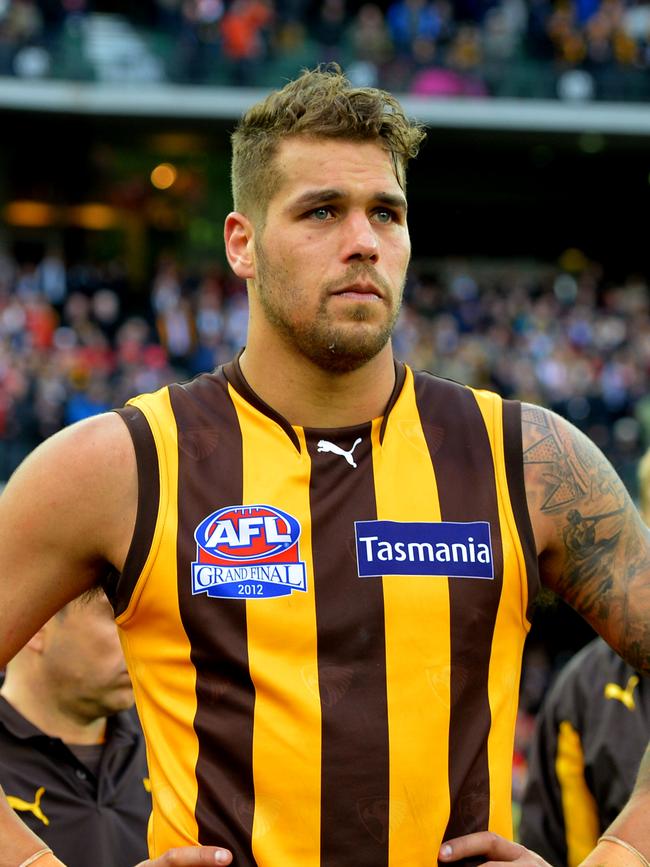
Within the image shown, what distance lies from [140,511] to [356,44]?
1927 centimetres

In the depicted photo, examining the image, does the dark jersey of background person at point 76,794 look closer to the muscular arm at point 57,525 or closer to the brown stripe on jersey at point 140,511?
the muscular arm at point 57,525

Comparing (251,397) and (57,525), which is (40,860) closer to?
(57,525)

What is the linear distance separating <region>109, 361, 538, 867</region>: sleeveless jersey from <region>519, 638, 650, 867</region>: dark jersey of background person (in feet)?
5.76

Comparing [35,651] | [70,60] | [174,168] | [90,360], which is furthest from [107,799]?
[174,168]

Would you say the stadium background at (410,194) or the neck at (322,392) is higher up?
the stadium background at (410,194)

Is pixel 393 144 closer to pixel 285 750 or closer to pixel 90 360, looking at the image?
pixel 285 750

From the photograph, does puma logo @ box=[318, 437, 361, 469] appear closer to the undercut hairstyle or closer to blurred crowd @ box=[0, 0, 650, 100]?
the undercut hairstyle

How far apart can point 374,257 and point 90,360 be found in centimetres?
1277

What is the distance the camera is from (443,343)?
17.8m

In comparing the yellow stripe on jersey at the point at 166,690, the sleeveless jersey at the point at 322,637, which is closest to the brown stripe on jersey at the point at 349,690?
the sleeveless jersey at the point at 322,637

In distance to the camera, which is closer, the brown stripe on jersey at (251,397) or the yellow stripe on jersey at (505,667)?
the yellow stripe on jersey at (505,667)

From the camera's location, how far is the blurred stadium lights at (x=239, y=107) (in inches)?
804

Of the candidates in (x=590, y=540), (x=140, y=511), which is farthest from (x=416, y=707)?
(x=140, y=511)

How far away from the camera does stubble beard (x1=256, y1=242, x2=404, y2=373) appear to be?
256cm
